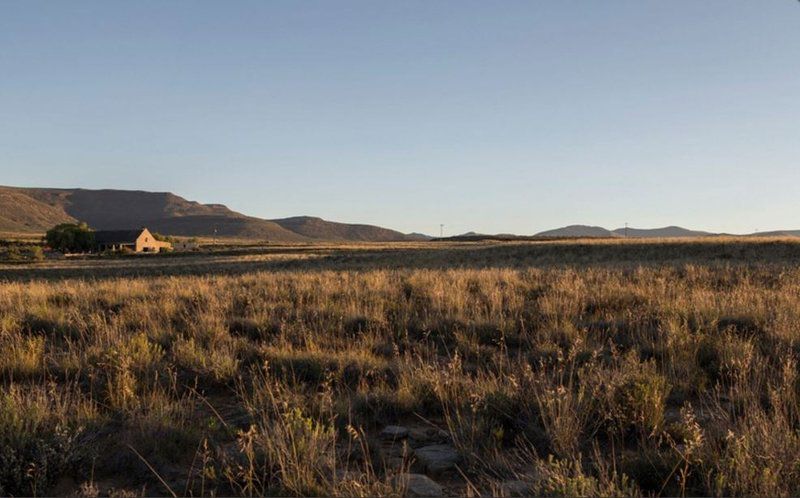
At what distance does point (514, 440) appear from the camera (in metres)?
3.95

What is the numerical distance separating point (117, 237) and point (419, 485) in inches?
4948

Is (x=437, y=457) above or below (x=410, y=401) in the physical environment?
below

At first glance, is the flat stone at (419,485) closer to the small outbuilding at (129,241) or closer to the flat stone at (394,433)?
the flat stone at (394,433)

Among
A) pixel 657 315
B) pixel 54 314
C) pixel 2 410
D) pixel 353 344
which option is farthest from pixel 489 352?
pixel 54 314

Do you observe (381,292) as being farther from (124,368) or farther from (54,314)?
(124,368)

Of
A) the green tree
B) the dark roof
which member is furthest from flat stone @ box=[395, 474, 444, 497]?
the dark roof

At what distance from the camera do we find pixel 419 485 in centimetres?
334

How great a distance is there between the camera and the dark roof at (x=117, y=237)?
110938mm

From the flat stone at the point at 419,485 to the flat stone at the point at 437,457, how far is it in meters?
0.19

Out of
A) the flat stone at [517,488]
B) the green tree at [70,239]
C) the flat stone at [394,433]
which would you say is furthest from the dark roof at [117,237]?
the flat stone at [517,488]

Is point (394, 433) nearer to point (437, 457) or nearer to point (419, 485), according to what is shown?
point (437, 457)

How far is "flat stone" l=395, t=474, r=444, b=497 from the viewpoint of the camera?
322 centimetres

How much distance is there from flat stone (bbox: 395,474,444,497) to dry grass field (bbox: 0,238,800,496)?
20 millimetres

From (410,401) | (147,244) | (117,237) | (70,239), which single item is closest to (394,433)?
(410,401)
